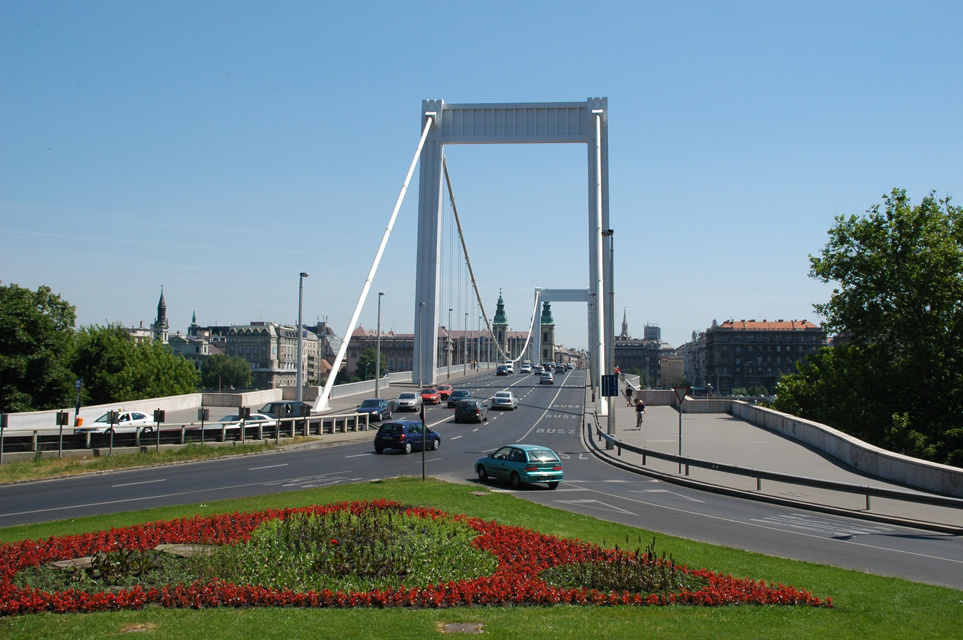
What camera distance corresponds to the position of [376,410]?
47375 mm

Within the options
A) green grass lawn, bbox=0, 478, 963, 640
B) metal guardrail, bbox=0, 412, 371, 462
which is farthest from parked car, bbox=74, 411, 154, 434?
green grass lawn, bbox=0, 478, 963, 640

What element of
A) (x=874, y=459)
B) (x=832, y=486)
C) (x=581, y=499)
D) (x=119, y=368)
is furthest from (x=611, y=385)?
(x=119, y=368)

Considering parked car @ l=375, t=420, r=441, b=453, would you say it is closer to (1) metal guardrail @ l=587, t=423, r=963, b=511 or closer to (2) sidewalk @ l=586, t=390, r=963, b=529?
(2) sidewalk @ l=586, t=390, r=963, b=529

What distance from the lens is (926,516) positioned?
1764cm

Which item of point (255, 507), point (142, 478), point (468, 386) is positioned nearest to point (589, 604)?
point (255, 507)

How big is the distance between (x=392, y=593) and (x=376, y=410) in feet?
126

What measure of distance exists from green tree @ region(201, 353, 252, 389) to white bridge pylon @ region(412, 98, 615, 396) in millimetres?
112052

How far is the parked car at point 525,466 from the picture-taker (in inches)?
872

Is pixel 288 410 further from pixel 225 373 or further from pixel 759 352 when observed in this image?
pixel 759 352

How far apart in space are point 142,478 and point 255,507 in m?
10.1

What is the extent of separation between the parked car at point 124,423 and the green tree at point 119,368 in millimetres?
21701

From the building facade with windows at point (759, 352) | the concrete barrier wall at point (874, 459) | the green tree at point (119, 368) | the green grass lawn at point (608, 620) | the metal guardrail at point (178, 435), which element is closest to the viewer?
the green grass lawn at point (608, 620)

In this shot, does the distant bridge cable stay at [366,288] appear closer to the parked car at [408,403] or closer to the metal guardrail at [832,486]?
the parked car at [408,403]

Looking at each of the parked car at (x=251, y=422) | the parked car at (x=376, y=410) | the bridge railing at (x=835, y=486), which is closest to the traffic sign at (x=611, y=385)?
the bridge railing at (x=835, y=486)
